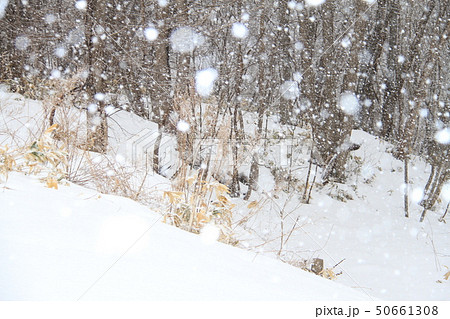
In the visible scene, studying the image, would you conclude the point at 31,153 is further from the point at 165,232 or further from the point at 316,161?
the point at 316,161

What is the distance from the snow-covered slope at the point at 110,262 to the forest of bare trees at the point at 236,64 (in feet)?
4.45

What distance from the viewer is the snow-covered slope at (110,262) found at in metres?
0.90

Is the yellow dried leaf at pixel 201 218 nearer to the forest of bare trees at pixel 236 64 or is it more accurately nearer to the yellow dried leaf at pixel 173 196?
the yellow dried leaf at pixel 173 196

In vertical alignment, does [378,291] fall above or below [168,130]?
below

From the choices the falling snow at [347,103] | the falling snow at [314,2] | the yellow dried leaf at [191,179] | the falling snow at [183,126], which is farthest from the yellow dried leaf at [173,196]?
the falling snow at [314,2]

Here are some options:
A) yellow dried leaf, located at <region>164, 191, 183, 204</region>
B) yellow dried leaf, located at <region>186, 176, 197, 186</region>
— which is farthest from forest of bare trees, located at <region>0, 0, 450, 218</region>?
yellow dried leaf, located at <region>164, 191, 183, 204</region>

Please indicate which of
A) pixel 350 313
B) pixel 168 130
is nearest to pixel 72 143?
pixel 350 313

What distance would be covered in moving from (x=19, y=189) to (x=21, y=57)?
8.44m

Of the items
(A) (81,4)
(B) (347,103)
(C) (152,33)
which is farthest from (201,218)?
(B) (347,103)

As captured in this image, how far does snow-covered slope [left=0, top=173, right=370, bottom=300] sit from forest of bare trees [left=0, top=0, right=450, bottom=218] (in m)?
1.36

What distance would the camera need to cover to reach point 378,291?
412cm

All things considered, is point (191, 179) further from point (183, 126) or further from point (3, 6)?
point (3, 6)

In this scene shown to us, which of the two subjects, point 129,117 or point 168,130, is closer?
point 168,130

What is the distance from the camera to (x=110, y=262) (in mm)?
1065
